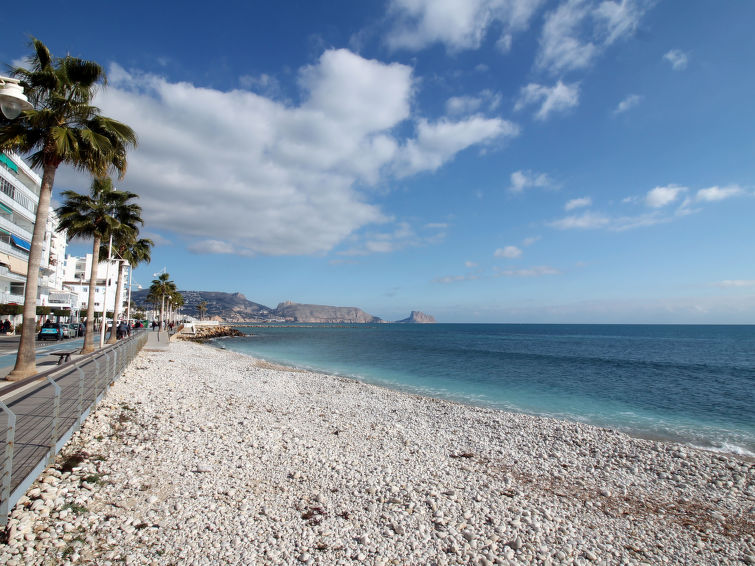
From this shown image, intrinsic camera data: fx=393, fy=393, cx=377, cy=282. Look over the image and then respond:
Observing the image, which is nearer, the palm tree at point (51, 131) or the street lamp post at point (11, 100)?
the street lamp post at point (11, 100)

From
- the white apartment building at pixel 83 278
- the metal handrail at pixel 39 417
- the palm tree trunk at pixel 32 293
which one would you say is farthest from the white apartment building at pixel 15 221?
the metal handrail at pixel 39 417

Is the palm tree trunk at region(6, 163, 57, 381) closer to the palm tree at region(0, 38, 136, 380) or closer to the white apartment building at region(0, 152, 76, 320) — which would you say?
the palm tree at region(0, 38, 136, 380)

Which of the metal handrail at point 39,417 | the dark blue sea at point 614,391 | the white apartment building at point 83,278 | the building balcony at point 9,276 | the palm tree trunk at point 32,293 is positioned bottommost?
the dark blue sea at point 614,391

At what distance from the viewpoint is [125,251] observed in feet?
97.4

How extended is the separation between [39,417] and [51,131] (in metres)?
8.85

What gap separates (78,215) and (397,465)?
2288 cm

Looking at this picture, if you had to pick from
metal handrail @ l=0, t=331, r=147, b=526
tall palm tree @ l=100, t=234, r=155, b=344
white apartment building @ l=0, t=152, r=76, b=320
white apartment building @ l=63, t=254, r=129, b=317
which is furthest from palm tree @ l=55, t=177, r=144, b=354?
white apartment building @ l=63, t=254, r=129, b=317

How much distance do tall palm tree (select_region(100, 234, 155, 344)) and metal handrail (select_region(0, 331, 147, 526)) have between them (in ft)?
58.7

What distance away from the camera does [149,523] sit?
598cm

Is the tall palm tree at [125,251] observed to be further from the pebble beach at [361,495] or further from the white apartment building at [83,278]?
the white apartment building at [83,278]

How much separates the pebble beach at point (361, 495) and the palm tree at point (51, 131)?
4227mm

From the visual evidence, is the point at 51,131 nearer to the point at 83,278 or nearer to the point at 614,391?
the point at 614,391

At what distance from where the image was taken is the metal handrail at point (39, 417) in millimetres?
4881

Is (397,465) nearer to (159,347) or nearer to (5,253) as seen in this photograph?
(159,347)
